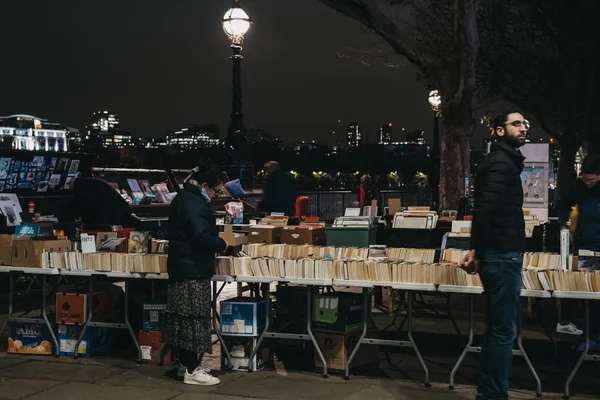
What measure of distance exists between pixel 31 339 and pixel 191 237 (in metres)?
2.88

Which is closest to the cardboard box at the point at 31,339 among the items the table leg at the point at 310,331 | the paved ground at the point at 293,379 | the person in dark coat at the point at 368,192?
the paved ground at the point at 293,379

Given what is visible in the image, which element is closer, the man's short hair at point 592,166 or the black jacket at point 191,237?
the black jacket at point 191,237

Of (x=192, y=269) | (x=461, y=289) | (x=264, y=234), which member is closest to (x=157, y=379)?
(x=192, y=269)

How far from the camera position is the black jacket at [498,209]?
18.1ft

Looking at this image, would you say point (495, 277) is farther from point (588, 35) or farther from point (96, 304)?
point (588, 35)

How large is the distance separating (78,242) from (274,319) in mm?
2451

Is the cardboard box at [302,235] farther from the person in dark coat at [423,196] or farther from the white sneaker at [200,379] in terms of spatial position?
the person in dark coat at [423,196]

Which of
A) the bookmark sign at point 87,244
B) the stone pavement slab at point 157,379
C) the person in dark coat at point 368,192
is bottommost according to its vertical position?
the stone pavement slab at point 157,379

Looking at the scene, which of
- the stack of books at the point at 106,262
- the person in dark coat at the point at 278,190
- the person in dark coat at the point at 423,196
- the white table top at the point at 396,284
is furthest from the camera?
the person in dark coat at the point at 423,196

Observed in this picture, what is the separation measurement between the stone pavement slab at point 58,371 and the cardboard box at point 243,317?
3.94 ft

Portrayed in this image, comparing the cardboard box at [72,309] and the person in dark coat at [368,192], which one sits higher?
the person in dark coat at [368,192]

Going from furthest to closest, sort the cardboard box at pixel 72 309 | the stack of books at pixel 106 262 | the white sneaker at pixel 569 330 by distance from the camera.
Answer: the white sneaker at pixel 569 330, the cardboard box at pixel 72 309, the stack of books at pixel 106 262

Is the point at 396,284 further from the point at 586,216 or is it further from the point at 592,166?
the point at 592,166

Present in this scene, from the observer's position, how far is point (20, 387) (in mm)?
6988
